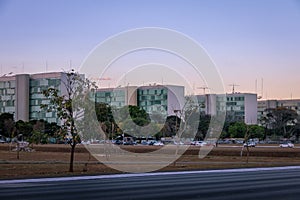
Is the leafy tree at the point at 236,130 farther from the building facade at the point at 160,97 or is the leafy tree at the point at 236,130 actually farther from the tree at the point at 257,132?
the building facade at the point at 160,97

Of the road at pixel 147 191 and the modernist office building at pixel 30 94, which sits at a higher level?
the modernist office building at pixel 30 94

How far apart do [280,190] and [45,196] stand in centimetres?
950

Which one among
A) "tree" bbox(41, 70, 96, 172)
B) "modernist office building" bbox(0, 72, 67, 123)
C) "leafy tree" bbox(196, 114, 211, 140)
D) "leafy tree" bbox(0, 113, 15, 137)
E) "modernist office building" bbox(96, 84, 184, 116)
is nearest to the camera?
"tree" bbox(41, 70, 96, 172)

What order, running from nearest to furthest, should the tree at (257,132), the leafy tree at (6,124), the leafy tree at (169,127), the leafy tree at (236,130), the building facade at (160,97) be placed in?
the leafy tree at (169,127)
the leafy tree at (6,124)
the tree at (257,132)
the leafy tree at (236,130)
the building facade at (160,97)

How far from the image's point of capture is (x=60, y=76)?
148 meters

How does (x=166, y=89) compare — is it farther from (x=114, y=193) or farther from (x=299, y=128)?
(x=114, y=193)

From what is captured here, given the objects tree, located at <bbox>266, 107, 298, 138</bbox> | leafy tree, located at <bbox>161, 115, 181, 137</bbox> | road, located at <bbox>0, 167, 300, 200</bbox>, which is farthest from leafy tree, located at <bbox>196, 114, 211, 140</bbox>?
road, located at <bbox>0, 167, 300, 200</bbox>

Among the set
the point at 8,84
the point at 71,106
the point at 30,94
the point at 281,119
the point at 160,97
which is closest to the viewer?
the point at 71,106

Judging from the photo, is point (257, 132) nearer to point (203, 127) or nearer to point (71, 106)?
point (203, 127)

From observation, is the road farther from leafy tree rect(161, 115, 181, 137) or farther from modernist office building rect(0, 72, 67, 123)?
modernist office building rect(0, 72, 67, 123)

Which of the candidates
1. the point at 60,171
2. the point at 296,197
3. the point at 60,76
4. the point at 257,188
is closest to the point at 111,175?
the point at 60,171

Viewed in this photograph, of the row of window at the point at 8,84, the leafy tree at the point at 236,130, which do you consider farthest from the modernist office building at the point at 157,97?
the row of window at the point at 8,84

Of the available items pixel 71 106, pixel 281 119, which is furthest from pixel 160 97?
pixel 71 106

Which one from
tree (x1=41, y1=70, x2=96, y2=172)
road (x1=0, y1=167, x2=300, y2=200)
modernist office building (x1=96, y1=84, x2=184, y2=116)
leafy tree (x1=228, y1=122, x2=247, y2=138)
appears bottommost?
road (x1=0, y1=167, x2=300, y2=200)
